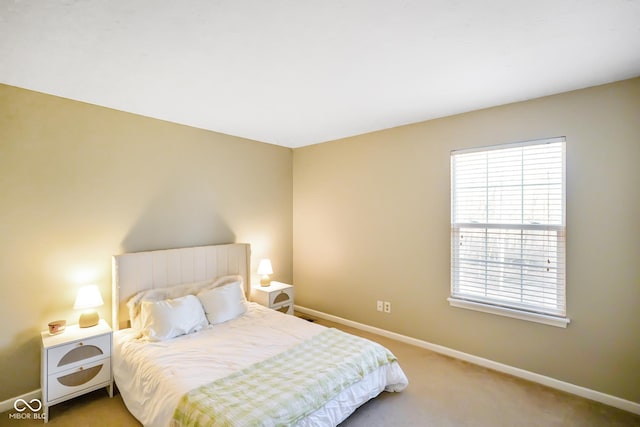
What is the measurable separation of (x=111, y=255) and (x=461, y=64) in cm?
334

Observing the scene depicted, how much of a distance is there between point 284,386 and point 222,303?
55.2 inches

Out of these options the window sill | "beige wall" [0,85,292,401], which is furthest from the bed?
the window sill

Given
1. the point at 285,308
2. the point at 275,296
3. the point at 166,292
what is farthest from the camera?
the point at 285,308

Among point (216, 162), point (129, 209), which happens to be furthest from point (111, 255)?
Answer: point (216, 162)

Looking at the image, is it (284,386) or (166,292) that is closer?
(284,386)

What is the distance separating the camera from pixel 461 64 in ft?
6.79

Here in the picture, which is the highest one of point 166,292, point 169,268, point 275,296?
point 169,268

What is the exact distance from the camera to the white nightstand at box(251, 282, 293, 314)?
3678 mm

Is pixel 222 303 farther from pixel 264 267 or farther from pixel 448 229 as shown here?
pixel 448 229

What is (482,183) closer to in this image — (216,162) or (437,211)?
(437,211)

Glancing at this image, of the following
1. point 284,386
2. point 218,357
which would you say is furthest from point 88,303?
point 284,386

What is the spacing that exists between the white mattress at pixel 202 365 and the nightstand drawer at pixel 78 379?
8 centimetres

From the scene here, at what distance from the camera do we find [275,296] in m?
3.74

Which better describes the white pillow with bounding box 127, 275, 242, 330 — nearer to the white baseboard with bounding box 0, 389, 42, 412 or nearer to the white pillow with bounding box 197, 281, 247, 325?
the white pillow with bounding box 197, 281, 247, 325
